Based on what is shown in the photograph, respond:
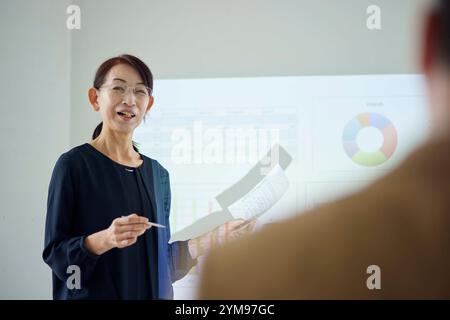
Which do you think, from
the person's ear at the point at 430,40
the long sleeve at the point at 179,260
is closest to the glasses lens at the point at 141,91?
the long sleeve at the point at 179,260

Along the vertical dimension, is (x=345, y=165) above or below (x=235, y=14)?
below

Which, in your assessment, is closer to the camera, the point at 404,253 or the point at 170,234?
the point at 404,253

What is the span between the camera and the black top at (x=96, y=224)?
148 cm

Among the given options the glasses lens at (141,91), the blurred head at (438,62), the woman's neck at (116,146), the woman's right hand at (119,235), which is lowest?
the woman's right hand at (119,235)

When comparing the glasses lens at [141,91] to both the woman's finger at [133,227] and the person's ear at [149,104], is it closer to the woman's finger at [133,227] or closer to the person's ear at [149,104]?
the person's ear at [149,104]

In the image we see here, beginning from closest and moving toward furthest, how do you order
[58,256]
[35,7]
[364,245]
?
[364,245]
[58,256]
[35,7]

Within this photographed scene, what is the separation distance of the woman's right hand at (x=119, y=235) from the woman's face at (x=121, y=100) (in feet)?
0.92

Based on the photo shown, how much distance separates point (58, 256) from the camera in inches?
59.6

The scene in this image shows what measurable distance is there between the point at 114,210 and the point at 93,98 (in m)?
0.37

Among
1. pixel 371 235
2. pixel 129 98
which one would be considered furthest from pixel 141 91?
pixel 371 235

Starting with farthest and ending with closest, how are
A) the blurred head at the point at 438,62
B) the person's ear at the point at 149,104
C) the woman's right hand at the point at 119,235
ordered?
the person's ear at the point at 149,104
the woman's right hand at the point at 119,235
the blurred head at the point at 438,62

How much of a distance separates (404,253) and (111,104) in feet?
3.94

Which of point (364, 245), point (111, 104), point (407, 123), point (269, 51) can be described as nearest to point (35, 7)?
point (111, 104)

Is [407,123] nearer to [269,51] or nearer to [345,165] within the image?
[345,165]
